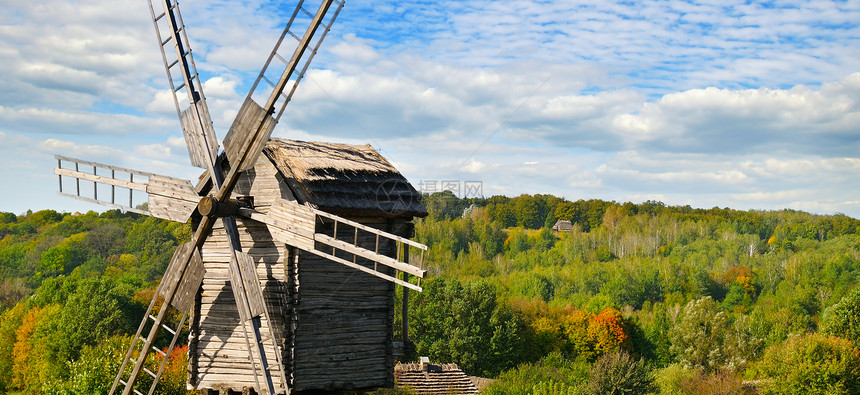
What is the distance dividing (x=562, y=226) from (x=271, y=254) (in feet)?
358

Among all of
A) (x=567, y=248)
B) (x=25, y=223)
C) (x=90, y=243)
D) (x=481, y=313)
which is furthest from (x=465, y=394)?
(x=25, y=223)

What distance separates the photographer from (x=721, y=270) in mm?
91625

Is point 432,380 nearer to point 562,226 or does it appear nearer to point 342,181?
point 342,181

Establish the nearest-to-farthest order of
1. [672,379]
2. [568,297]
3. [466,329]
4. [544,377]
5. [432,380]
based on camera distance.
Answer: [432,380], [672,379], [544,377], [466,329], [568,297]

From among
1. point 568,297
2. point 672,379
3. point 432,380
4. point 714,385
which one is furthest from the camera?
point 568,297

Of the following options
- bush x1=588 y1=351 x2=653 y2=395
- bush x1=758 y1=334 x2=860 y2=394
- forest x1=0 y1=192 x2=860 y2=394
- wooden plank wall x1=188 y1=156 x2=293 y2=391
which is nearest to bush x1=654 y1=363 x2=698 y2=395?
forest x1=0 y1=192 x2=860 y2=394

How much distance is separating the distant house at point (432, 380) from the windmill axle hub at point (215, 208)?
23.0 metres

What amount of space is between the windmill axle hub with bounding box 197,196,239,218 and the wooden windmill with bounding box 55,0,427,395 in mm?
22

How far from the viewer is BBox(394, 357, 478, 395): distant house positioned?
1438 inches

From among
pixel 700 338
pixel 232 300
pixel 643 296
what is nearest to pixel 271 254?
pixel 232 300

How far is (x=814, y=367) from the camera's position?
1535 inches

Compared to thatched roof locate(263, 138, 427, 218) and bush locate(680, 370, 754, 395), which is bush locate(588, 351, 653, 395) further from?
thatched roof locate(263, 138, 427, 218)

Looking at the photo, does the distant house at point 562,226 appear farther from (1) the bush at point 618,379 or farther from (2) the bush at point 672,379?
(1) the bush at point 618,379

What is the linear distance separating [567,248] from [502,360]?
52.1m
